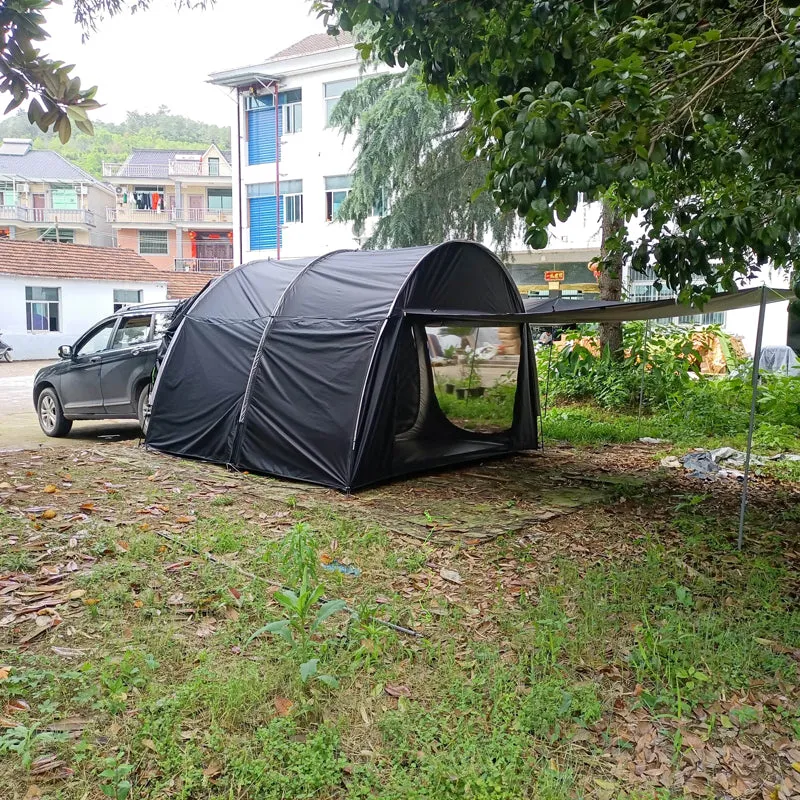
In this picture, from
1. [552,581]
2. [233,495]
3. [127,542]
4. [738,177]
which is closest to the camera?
[552,581]

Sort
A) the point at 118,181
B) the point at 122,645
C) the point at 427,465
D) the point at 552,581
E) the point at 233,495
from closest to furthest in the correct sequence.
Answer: the point at 122,645 → the point at 552,581 → the point at 233,495 → the point at 427,465 → the point at 118,181

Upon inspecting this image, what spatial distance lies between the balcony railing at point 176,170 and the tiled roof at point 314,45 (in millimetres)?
18629

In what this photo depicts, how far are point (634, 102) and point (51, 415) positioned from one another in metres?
9.58

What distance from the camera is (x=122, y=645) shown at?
4188 mm

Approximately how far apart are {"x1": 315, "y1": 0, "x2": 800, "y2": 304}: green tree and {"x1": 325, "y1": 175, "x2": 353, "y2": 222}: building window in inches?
752

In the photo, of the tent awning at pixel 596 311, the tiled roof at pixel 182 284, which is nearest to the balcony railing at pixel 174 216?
the tiled roof at pixel 182 284

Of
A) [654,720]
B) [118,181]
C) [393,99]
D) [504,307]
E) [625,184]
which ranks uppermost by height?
[118,181]

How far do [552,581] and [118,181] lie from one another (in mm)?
46521

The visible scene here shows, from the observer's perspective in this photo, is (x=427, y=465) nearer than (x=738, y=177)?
No

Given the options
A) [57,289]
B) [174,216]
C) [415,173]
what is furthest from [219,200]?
[415,173]

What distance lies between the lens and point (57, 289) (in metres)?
27.7

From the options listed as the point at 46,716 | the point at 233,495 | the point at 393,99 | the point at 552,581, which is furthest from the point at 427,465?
the point at 393,99

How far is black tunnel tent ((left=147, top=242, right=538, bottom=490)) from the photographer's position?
7754 mm

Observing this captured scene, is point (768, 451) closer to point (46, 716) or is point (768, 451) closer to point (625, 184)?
point (625, 184)
